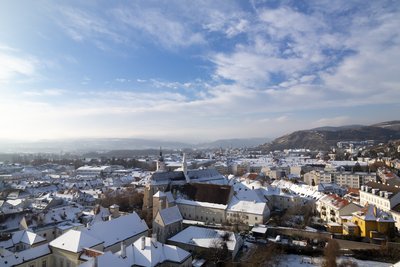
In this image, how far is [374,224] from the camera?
1347 inches

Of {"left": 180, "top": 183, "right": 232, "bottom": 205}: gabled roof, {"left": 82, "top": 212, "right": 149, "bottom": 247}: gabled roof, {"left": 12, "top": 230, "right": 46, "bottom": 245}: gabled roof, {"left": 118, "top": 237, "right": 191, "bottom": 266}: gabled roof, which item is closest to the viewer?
{"left": 118, "top": 237, "right": 191, "bottom": 266}: gabled roof

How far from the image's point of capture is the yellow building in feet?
111

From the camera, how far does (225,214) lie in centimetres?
4388

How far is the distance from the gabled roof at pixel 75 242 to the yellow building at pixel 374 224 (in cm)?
2792

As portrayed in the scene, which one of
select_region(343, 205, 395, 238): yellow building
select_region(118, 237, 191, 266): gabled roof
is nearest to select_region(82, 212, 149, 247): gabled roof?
select_region(118, 237, 191, 266): gabled roof

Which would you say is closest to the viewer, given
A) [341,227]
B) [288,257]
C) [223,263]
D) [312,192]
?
[223,263]

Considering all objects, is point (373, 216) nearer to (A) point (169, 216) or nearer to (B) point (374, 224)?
(B) point (374, 224)

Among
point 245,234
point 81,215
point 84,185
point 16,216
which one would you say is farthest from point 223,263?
point 84,185

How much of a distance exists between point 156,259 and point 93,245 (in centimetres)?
596

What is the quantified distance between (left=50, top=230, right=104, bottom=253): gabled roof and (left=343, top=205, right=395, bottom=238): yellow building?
91.6 ft

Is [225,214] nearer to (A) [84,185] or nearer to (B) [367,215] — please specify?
(B) [367,215]

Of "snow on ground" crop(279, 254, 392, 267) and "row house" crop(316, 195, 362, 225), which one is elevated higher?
"row house" crop(316, 195, 362, 225)

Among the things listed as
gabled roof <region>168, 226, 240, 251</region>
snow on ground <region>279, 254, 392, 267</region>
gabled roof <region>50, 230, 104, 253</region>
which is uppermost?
gabled roof <region>50, 230, 104, 253</region>

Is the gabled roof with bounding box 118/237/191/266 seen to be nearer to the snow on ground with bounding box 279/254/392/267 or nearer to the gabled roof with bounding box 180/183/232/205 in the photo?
the snow on ground with bounding box 279/254/392/267
